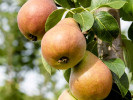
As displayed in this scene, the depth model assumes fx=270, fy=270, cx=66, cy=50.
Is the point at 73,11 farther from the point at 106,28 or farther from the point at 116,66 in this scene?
the point at 116,66

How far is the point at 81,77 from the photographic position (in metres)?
0.82

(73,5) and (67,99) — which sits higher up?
(73,5)

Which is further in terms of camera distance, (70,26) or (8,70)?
(8,70)

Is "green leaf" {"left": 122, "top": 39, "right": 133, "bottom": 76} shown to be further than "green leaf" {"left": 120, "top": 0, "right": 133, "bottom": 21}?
Yes

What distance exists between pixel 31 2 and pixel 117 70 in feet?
1.23

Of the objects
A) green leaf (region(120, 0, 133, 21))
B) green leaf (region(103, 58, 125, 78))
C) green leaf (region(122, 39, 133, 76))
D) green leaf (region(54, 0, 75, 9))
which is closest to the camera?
green leaf (region(103, 58, 125, 78))

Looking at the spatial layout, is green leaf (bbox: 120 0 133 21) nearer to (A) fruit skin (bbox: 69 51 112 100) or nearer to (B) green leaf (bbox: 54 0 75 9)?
(B) green leaf (bbox: 54 0 75 9)

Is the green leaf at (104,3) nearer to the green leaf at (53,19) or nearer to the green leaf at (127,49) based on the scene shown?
the green leaf at (53,19)

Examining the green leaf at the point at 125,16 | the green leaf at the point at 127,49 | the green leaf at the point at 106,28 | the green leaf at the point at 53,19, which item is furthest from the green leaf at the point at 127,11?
the green leaf at the point at 53,19

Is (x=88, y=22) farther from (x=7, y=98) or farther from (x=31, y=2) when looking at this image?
(x=7, y=98)

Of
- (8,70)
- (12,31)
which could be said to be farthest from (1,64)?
(12,31)

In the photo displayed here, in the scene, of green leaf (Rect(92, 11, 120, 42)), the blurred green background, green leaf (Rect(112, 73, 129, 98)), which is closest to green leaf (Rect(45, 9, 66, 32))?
green leaf (Rect(92, 11, 120, 42))

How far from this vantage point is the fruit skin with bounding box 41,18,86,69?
2.52 feet

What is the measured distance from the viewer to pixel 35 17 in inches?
35.2
